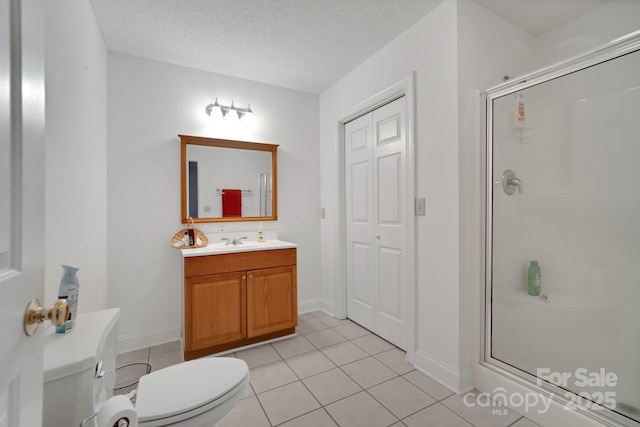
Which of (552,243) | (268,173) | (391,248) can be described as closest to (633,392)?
(552,243)

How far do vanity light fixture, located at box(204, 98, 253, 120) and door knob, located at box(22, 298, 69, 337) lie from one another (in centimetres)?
237

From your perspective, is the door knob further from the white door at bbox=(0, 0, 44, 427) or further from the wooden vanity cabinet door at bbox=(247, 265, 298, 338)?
the wooden vanity cabinet door at bbox=(247, 265, 298, 338)

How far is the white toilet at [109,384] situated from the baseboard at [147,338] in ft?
4.40

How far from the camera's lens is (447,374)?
176cm

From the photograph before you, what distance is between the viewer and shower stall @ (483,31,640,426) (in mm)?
1529

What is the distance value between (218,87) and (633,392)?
3579 mm

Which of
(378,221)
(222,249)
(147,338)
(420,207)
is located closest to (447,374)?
(420,207)

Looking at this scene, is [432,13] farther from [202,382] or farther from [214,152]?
[202,382]

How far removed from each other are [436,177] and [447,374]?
1283 millimetres

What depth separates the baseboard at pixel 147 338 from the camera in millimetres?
2279

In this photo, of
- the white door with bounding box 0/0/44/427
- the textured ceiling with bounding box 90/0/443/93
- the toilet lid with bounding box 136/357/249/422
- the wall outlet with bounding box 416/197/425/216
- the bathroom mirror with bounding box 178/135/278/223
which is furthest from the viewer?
the bathroom mirror with bounding box 178/135/278/223

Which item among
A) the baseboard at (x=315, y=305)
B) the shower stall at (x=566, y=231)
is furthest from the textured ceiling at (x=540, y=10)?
the baseboard at (x=315, y=305)

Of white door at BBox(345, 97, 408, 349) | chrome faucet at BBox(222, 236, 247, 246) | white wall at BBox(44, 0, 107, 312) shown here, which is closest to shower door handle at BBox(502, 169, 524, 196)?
white door at BBox(345, 97, 408, 349)

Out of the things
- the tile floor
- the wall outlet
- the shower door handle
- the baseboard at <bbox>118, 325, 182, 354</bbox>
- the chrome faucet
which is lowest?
the tile floor
